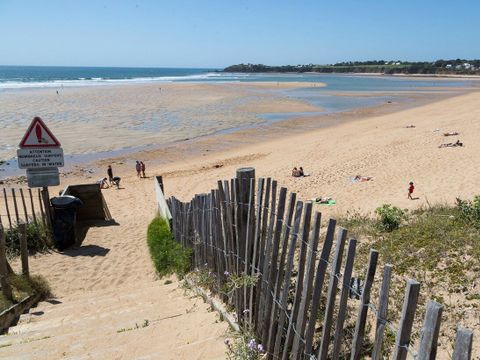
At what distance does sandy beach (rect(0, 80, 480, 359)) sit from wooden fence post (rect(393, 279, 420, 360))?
208 cm

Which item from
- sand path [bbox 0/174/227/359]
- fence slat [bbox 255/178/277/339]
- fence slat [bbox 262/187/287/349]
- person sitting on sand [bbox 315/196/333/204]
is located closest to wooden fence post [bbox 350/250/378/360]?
fence slat [bbox 262/187/287/349]

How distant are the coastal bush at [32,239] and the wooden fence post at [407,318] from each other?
8.43 m

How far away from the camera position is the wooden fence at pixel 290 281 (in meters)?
2.12

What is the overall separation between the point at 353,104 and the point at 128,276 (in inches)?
1717

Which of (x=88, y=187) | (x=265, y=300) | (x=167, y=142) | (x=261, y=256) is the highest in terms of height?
(x=261, y=256)

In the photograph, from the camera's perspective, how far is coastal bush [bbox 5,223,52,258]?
29.1ft

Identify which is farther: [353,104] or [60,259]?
[353,104]

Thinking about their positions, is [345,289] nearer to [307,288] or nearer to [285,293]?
[307,288]

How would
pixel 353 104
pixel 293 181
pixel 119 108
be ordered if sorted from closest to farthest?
1. pixel 293 181
2. pixel 119 108
3. pixel 353 104

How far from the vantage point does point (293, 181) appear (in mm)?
16875

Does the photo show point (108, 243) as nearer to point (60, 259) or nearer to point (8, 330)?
point (60, 259)

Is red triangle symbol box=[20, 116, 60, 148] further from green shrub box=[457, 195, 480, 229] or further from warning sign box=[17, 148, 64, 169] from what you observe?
green shrub box=[457, 195, 480, 229]

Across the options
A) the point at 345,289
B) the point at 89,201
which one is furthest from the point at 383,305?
the point at 89,201

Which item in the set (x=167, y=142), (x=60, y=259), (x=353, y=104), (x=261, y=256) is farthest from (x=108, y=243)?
(x=353, y=104)
